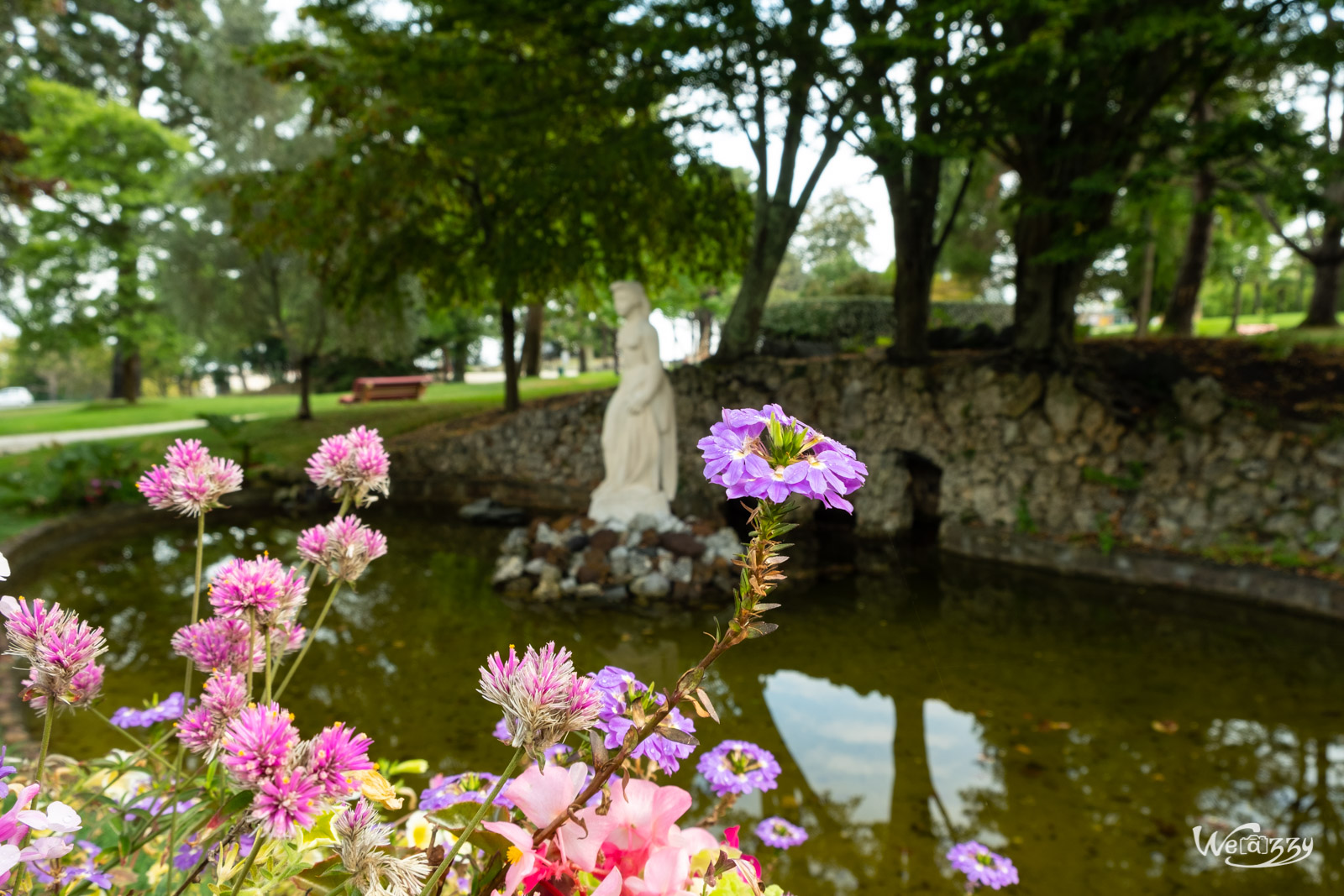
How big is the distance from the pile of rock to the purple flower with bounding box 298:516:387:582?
17.7 ft

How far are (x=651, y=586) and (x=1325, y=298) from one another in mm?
11616

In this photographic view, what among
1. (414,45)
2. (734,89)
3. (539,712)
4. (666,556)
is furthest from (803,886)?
(414,45)

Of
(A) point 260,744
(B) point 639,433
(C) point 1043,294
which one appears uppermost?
(C) point 1043,294

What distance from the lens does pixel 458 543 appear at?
8484 mm

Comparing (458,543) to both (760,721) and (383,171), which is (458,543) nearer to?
(760,721)

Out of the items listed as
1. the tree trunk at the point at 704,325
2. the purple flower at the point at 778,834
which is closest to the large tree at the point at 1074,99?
the purple flower at the point at 778,834

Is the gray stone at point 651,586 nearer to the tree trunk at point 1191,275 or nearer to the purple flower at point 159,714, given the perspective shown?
the purple flower at point 159,714

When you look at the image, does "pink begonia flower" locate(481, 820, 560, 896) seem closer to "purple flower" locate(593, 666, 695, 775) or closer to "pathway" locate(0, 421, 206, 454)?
"purple flower" locate(593, 666, 695, 775)

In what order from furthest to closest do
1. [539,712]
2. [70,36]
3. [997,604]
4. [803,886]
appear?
[70,36] < [997,604] < [803,886] < [539,712]

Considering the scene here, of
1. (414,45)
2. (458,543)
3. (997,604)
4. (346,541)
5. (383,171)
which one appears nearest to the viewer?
(346,541)

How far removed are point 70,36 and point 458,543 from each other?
19556 mm

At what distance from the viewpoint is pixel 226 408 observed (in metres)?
17.5

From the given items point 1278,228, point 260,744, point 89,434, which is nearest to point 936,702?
point 260,744

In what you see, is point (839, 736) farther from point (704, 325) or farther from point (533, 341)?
point (704, 325)
